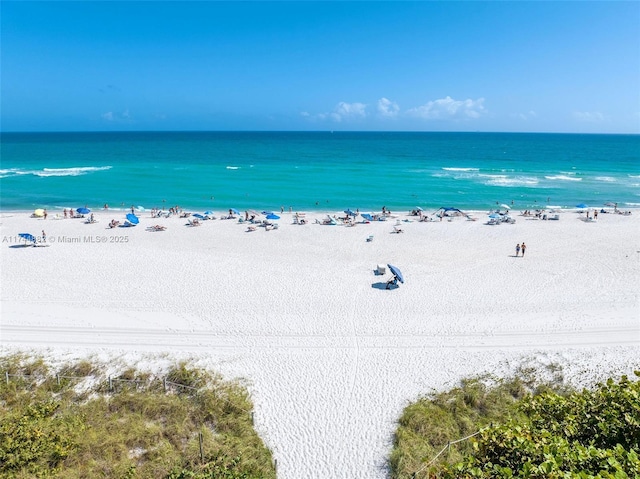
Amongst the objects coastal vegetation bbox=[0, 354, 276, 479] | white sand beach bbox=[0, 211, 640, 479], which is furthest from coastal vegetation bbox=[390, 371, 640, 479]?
coastal vegetation bbox=[0, 354, 276, 479]

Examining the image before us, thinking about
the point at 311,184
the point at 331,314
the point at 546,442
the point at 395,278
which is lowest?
the point at 331,314

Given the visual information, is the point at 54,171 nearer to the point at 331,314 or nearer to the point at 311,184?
the point at 311,184

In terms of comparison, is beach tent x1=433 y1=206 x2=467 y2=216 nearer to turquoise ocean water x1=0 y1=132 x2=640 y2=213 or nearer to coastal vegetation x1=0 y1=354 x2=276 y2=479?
turquoise ocean water x1=0 y1=132 x2=640 y2=213

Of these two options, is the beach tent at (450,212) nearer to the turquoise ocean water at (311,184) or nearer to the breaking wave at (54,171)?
the turquoise ocean water at (311,184)

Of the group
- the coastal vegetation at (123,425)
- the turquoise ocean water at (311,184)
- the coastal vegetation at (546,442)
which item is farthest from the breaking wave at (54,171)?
the coastal vegetation at (546,442)

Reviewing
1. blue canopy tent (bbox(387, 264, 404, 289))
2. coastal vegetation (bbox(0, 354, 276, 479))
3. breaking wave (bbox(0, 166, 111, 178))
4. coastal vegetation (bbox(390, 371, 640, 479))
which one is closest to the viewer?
coastal vegetation (bbox(390, 371, 640, 479))

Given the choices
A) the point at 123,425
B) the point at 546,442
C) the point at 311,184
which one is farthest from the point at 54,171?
the point at 546,442
